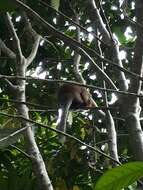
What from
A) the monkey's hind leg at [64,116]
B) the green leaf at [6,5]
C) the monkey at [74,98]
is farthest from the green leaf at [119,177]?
the monkey at [74,98]

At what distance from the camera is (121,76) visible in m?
1.93

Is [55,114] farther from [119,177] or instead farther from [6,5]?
[119,177]

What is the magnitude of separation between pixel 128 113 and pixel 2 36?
5.68 feet

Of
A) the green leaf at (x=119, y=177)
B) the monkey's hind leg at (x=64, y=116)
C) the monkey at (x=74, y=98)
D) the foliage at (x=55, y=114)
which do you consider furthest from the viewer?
the monkey at (x=74, y=98)

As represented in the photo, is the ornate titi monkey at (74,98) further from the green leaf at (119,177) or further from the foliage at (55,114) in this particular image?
the green leaf at (119,177)

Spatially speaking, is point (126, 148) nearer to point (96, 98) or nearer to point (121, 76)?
point (96, 98)

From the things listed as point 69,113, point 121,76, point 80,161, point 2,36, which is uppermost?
point 2,36

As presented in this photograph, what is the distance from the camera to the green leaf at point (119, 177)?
2.94ft

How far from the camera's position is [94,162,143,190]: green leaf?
0.90 meters

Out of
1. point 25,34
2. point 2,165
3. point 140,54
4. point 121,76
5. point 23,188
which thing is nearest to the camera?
point 140,54

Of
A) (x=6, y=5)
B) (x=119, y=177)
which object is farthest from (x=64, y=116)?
(x=119, y=177)

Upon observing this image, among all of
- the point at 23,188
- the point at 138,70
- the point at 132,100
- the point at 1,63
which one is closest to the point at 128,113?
the point at 132,100

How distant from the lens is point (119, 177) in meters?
0.92

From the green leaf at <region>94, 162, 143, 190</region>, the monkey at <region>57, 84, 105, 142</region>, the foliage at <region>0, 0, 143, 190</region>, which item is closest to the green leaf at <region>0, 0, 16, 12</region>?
the green leaf at <region>94, 162, 143, 190</region>
